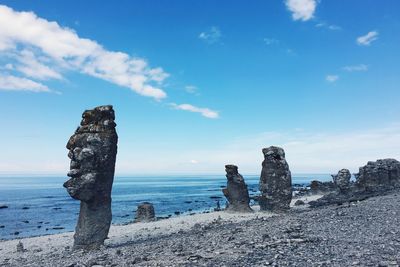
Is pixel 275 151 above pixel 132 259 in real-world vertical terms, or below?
above

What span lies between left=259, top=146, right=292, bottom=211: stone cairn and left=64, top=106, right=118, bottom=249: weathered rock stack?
57.6 ft

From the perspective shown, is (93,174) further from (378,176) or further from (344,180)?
(378,176)

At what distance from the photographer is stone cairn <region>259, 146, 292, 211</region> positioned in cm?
3369

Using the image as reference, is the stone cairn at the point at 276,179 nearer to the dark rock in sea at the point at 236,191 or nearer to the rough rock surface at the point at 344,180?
the dark rock in sea at the point at 236,191

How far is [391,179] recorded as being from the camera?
51062mm

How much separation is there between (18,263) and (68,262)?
401 cm

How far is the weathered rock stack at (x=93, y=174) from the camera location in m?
18.9

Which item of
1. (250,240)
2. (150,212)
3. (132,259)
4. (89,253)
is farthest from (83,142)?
(150,212)

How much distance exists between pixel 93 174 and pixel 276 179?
18945mm

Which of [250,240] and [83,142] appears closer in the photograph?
[250,240]

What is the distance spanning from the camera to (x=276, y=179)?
33.8 metres

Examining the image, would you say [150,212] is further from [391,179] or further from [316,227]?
[391,179]

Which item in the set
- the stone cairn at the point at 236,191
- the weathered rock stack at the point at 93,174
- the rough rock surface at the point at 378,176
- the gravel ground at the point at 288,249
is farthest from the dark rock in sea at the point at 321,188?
the weathered rock stack at the point at 93,174

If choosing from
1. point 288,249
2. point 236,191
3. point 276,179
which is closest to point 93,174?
point 288,249
